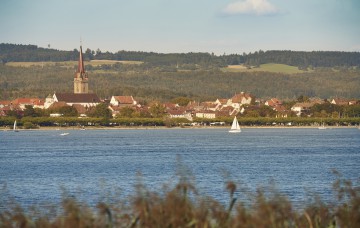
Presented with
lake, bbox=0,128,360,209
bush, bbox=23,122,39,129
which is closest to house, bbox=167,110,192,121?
bush, bbox=23,122,39,129

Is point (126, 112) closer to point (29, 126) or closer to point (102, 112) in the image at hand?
point (102, 112)

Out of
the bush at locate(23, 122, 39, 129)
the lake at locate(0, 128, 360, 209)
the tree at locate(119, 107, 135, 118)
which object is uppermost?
the lake at locate(0, 128, 360, 209)

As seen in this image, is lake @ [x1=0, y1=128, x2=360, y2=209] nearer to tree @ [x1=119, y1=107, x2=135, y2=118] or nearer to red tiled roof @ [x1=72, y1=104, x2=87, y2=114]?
tree @ [x1=119, y1=107, x2=135, y2=118]

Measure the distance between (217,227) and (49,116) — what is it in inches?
6512

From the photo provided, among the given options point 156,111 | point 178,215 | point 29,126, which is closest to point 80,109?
point 156,111

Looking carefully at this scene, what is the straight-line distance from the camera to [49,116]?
176 m

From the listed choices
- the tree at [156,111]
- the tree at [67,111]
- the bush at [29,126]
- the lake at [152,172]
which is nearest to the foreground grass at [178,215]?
the lake at [152,172]

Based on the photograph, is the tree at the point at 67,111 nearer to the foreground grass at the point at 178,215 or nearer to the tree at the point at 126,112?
the tree at the point at 126,112

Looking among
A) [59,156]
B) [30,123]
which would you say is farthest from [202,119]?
[59,156]

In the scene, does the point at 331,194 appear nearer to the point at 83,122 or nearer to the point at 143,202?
the point at 143,202

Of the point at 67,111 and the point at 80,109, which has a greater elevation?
the point at 67,111

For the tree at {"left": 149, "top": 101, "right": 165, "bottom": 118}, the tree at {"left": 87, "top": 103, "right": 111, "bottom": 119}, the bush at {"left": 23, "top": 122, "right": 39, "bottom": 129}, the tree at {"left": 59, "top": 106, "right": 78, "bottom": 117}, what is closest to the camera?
the bush at {"left": 23, "top": 122, "right": 39, "bottom": 129}

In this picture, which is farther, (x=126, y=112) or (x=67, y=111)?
(x=67, y=111)

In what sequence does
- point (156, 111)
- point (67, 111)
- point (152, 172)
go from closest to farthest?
point (152, 172) < point (67, 111) < point (156, 111)
